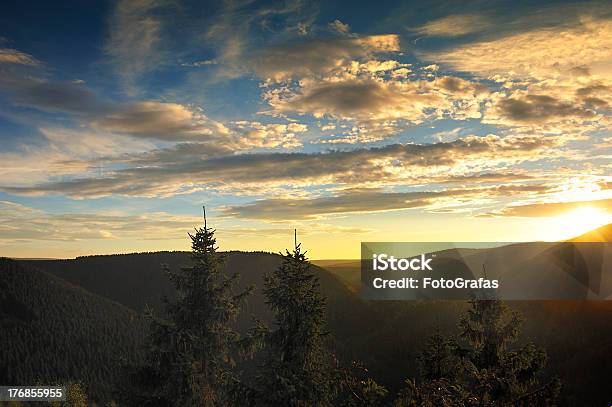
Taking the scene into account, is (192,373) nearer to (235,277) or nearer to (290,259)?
(235,277)

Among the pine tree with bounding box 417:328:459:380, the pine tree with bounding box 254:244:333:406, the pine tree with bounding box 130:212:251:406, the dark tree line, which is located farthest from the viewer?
the pine tree with bounding box 417:328:459:380

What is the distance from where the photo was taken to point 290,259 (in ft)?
65.9

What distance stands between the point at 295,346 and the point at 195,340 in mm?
6958

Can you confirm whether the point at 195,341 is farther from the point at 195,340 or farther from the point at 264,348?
the point at 264,348

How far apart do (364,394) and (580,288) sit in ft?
658

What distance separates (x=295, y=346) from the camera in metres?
19.4

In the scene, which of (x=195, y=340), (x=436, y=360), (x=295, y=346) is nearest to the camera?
(x=295, y=346)

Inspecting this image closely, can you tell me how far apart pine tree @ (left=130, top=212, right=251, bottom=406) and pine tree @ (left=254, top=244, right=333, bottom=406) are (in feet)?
15.1

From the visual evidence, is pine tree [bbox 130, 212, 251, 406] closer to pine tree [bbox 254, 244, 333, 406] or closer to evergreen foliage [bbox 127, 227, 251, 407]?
evergreen foliage [bbox 127, 227, 251, 407]

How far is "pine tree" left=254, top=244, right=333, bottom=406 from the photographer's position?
1869 centimetres

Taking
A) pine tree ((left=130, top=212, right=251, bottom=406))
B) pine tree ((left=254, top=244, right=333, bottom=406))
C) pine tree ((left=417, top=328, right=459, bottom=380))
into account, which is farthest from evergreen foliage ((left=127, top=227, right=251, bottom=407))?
pine tree ((left=417, top=328, right=459, bottom=380))

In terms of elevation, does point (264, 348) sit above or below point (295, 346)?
below

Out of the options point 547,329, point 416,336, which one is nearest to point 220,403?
point 547,329

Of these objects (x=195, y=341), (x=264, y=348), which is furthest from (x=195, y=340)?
(x=264, y=348)
